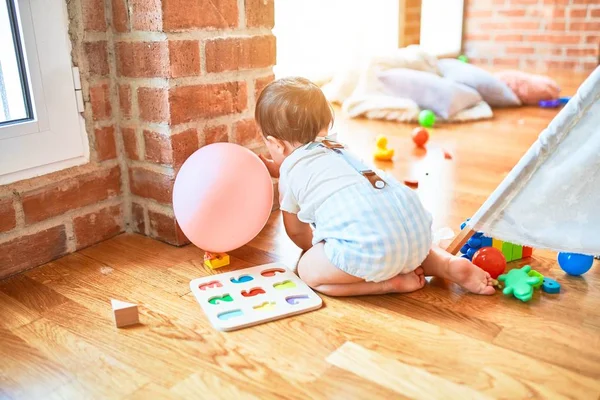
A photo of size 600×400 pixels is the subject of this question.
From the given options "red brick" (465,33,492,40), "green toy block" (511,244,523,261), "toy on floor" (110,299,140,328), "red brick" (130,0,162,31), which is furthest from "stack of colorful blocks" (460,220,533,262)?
"red brick" (465,33,492,40)

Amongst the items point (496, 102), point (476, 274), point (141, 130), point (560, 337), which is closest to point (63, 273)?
point (141, 130)

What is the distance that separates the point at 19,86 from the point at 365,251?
0.79m

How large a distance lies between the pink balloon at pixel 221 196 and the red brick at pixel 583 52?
11.5ft

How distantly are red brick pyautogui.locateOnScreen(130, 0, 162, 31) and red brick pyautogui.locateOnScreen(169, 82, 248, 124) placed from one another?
0.47 ft

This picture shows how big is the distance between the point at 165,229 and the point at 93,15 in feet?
1.67

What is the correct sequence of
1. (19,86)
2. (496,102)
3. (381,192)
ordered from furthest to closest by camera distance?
1. (496,102)
2. (19,86)
3. (381,192)

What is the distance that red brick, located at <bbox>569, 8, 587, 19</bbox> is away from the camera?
397 centimetres

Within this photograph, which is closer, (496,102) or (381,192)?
(381,192)

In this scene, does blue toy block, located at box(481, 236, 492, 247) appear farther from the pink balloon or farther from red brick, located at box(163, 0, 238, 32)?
red brick, located at box(163, 0, 238, 32)

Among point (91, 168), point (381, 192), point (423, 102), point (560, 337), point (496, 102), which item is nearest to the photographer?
point (560, 337)

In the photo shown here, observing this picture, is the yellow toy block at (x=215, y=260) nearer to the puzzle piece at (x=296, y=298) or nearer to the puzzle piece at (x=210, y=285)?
the puzzle piece at (x=210, y=285)

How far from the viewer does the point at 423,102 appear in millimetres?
2883

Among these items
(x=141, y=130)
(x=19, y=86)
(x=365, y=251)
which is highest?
(x=19, y=86)

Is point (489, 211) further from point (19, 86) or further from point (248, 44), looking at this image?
point (19, 86)
